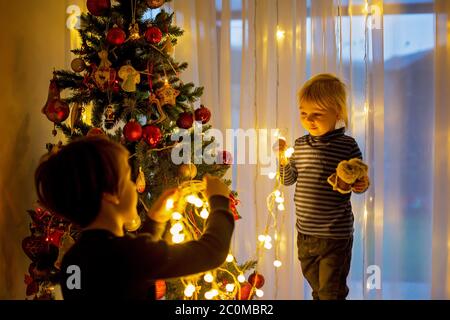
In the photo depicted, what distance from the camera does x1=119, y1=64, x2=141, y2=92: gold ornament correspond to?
156 centimetres

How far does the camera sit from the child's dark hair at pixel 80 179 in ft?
3.10

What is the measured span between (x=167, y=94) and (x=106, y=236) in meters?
0.76

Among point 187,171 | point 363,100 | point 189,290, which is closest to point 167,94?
point 187,171

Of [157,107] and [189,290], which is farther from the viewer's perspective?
[157,107]

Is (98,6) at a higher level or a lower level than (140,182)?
higher

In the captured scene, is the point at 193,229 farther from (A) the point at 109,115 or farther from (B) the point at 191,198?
(A) the point at 109,115

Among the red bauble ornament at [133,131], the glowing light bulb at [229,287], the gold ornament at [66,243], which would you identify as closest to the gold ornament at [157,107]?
the red bauble ornament at [133,131]

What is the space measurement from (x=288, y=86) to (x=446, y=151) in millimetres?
857

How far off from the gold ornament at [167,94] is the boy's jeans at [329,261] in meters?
0.70

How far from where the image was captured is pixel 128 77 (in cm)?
156

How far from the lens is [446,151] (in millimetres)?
2219

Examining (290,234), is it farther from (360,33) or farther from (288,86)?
(360,33)

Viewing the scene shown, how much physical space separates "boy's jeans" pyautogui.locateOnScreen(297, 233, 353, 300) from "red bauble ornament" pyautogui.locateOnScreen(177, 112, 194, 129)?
596 millimetres

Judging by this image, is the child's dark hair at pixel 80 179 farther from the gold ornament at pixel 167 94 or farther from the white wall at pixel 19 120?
the white wall at pixel 19 120
